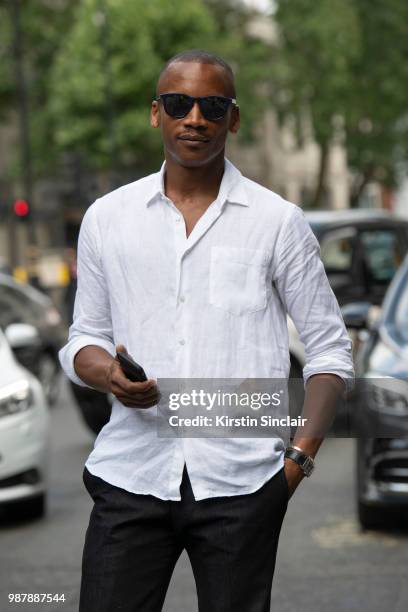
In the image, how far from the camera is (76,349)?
11.6 ft

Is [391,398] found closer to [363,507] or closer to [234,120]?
[363,507]

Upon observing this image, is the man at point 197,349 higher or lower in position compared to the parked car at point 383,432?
higher

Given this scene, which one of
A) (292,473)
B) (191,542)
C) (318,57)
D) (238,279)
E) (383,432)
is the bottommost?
(318,57)

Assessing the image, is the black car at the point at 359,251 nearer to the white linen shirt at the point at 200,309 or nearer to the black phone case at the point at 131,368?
the white linen shirt at the point at 200,309

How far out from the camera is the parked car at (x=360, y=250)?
1273 centimetres

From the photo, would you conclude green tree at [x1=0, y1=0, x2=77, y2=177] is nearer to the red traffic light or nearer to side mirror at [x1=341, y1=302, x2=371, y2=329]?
the red traffic light

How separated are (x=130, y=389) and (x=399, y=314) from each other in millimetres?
5481

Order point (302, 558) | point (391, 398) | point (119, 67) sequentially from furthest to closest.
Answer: point (119, 67)
point (391, 398)
point (302, 558)

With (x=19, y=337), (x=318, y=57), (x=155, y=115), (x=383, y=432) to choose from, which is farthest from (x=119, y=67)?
(x=155, y=115)

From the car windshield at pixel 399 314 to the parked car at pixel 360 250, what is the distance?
3.35m

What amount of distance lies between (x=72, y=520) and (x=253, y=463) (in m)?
5.47

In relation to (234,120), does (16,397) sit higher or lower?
lower

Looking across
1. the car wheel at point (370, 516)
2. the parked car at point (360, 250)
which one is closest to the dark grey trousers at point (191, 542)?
the car wheel at point (370, 516)

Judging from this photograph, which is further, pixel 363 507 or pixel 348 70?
pixel 348 70
